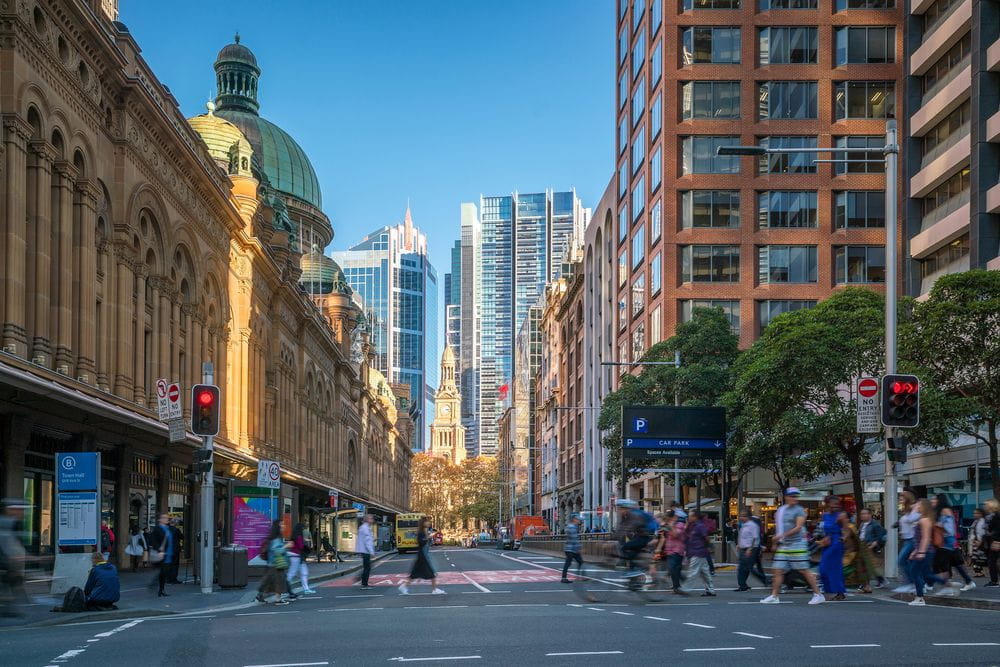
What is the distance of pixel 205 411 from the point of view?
2659 cm

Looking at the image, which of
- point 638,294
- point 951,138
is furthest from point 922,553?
point 638,294

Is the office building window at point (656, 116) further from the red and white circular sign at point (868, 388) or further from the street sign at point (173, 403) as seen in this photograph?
the street sign at point (173, 403)

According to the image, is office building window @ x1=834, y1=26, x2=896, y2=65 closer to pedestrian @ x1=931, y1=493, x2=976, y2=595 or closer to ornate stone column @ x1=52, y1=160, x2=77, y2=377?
ornate stone column @ x1=52, y1=160, x2=77, y2=377

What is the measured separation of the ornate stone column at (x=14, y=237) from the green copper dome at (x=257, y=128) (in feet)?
231

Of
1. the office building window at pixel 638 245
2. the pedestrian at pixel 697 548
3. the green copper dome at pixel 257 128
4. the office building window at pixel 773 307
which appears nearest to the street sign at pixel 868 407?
the pedestrian at pixel 697 548

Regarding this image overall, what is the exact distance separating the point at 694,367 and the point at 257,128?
5634cm

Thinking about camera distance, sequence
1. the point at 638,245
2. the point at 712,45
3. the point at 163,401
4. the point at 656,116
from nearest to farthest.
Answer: the point at 163,401
the point at 712,45
the point at 656,116
the point at 638,245

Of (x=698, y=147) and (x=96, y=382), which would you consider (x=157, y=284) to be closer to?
(x=96, y=382)

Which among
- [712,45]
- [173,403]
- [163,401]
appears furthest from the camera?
[712,45]

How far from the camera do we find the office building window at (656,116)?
7269 centimetres

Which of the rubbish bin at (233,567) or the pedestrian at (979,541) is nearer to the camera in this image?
the pedestrian at (979,541)

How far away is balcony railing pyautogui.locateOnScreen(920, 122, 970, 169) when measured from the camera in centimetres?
5488

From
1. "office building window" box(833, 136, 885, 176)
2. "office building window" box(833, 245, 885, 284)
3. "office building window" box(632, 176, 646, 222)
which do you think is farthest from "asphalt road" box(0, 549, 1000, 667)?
"office building window" box(632, 176, 646, 222)

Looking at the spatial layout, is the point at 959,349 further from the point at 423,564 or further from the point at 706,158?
the point at 706,158
